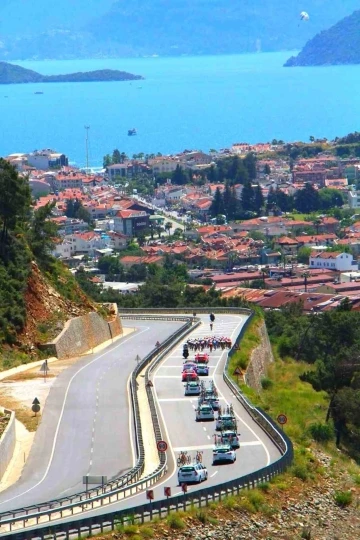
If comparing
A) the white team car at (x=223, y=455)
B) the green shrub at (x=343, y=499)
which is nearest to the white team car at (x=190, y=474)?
the white team car at (x=223, y=455)

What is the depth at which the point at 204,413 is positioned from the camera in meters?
22.7

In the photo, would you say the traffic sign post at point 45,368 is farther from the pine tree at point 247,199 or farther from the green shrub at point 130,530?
the pine tree at point 247,199

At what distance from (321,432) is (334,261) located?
160ft

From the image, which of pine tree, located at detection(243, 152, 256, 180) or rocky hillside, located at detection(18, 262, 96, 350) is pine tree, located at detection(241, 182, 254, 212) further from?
rocky hillside, located at detection(18, 262, 96, 350)

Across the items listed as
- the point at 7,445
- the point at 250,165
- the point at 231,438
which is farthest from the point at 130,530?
the point at 250,165

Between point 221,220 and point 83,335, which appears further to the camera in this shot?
point 221,220

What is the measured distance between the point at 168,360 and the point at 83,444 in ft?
30.7

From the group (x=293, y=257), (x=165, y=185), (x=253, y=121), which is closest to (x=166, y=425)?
(x=293, y=257)

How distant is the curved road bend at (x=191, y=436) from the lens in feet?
59.5

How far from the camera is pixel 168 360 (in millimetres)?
30203

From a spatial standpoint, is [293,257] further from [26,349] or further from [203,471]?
[203,471]

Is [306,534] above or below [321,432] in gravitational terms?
above

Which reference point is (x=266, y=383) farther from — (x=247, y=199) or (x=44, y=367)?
(x=247, y=199)

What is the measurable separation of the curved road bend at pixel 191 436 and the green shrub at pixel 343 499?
981 mm
